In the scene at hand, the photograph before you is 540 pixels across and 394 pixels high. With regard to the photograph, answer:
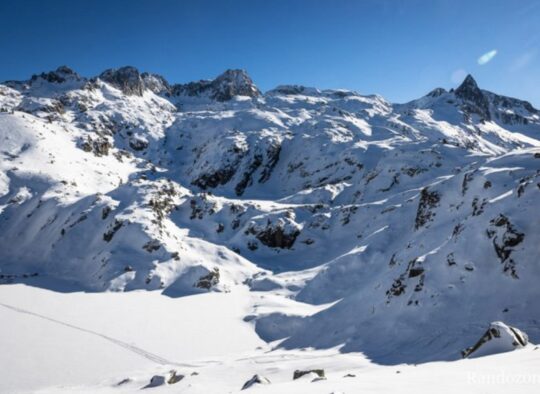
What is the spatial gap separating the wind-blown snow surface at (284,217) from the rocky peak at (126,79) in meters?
13.6

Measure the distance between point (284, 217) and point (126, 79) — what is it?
125282mm

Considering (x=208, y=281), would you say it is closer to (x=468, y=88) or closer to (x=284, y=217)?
(x=284, y=217)

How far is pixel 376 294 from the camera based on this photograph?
3412 cm

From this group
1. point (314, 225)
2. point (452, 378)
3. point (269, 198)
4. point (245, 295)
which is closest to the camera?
point (452, 378)

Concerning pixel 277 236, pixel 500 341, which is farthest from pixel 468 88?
pixel 500 341

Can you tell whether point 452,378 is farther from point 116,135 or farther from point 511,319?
point 116,135

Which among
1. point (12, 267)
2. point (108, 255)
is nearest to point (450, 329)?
point (108, 255)

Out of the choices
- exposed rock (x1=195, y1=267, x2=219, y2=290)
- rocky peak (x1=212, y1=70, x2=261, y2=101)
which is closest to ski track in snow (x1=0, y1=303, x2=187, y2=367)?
exposed rock (x1=195, y1=267, x2=219, y2=290)

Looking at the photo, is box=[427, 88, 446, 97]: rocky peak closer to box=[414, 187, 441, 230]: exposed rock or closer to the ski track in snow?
box=[414, 187, 441, 230]: exposed rock

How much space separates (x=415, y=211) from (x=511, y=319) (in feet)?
91.9

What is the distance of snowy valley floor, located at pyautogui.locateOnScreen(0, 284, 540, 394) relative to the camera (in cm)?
1196

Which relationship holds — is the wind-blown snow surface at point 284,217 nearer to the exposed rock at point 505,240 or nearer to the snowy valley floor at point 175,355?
the exposed rock at point 505,240

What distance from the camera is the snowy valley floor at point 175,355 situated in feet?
39.2

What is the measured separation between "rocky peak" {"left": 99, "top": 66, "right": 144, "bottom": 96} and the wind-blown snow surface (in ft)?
44.5
